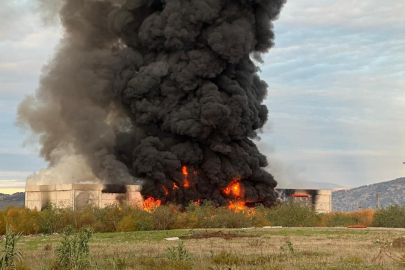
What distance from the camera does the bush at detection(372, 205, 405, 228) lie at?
194ft

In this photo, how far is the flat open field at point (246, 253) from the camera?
22797mm

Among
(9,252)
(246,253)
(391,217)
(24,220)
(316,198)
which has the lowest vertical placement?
(246,253)

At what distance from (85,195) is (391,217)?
3780 cm

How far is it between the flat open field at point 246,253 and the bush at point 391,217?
17.2m

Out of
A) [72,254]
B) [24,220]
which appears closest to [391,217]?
[24,220]

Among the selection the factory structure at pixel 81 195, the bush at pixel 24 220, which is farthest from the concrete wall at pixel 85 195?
the bush at pixel 24 220

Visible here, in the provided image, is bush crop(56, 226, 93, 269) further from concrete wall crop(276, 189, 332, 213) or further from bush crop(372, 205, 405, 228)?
concrete wall crop(276, 189, 332, 213)

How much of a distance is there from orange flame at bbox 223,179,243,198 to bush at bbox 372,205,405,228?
84.5 feet

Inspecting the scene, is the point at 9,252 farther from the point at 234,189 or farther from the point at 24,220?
the point at 234,189

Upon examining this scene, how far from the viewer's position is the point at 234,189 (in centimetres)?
8444

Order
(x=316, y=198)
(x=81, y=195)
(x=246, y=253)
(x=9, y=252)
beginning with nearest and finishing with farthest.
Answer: (x=9, y=252) < (x=246, y=253) < (x=81, y=195) < (x=316, y=198)

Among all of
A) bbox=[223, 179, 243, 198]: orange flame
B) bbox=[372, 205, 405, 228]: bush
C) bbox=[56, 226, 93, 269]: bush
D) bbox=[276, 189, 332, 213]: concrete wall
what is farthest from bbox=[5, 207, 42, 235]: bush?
bbox=[276, 189, 332, 213]: concrete wall

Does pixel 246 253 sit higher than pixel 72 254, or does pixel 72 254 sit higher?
pixel 72 254

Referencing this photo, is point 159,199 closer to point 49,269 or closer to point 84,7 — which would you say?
point 84,7
